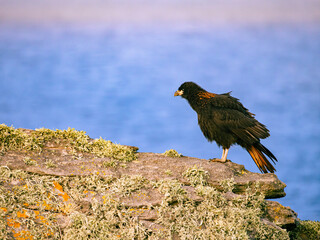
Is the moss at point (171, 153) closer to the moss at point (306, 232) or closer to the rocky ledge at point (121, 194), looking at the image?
the rocky ledge at point (121, 194)

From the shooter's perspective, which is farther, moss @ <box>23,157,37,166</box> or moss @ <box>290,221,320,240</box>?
moss @ <box>290,221,320,240</box>

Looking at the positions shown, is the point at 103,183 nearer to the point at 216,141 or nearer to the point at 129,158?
the point at 129,158

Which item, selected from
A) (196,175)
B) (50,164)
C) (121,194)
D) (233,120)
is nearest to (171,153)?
(196,175)

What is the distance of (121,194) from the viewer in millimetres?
6711

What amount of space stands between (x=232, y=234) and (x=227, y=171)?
1692 mm

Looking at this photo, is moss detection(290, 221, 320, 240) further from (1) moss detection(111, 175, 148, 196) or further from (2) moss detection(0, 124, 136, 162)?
(2) moss detection(0, 124, 136, 162)

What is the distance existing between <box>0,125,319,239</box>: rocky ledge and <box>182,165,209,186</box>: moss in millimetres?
20

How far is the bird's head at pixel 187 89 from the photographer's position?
986 cm

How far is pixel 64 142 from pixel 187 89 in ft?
11.9

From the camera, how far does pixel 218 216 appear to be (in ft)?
22.4

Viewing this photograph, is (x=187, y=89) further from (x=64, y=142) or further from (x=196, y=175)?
(x=64, y=142)

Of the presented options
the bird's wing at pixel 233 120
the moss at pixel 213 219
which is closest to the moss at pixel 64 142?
the moss at pixel 213 219

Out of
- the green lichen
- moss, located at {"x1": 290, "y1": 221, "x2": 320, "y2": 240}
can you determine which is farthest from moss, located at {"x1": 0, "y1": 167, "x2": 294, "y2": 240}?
moss, located at {"x1": 290, "y1": 221, "x2": 320, "y2": 240}

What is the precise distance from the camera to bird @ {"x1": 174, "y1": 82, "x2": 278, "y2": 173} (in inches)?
355
